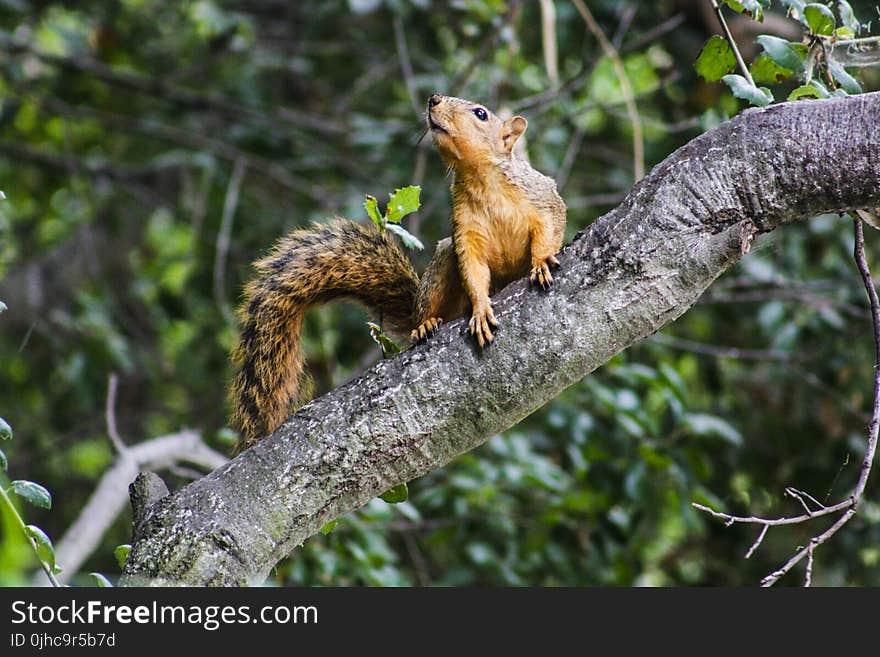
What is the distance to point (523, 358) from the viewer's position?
5.21ft

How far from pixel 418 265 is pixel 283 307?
2.24 meters

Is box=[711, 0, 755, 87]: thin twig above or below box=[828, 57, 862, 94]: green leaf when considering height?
above

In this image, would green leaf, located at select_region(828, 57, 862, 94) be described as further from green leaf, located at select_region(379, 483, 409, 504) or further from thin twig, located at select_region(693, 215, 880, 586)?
green leaf, located at select_region(379, 483, 409, 504)

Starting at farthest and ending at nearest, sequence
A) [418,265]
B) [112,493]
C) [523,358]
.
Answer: [418,265] → [112,493] → [523,358]

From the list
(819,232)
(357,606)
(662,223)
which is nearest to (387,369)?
(357,606)

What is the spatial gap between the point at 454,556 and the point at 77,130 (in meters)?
3.23

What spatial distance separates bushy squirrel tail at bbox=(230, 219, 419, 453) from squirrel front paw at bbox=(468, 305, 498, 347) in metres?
0.59

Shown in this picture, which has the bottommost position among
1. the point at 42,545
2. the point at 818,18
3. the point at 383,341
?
the point at 42,545

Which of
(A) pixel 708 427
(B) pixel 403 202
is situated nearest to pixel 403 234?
(B) pixel 403 202

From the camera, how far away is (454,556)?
12.7 ft

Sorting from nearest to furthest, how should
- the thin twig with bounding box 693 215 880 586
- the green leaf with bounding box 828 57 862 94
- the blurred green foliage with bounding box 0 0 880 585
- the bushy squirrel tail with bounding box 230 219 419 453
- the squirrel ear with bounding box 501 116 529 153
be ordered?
the thin twig with bounding box 693 215 880 586, the green leaf with bounding box 828 57 862 94, the bushy squirrel tail with bounding box 230 219 419 453, the squirrel ear with bounding box 501 116 529 153, the blurred green foliage with bounding box 0 0 880 585

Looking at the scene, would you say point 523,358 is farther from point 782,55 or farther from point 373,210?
point 782,55

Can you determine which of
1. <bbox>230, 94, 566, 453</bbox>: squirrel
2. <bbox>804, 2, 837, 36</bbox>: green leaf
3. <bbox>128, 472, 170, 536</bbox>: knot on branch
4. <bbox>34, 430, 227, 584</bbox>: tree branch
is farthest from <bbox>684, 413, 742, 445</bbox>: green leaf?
<bbox>128, 472, 170, 536</bbox>: knot on branch

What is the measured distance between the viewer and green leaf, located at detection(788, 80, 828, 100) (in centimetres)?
169
